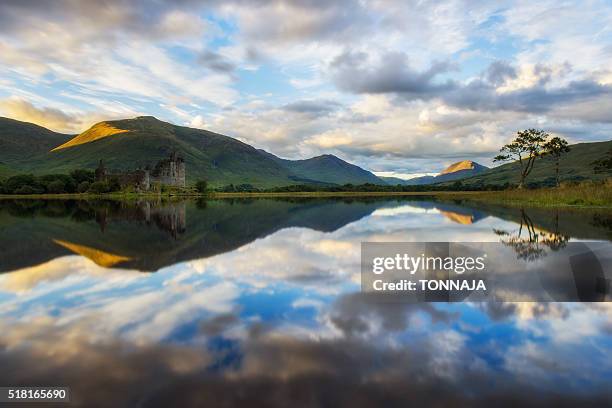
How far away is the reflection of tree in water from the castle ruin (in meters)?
145

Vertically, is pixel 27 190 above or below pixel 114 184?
below

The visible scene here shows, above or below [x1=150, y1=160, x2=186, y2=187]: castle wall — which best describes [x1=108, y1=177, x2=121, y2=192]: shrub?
below

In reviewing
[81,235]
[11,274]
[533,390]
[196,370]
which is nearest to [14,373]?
[196,370]

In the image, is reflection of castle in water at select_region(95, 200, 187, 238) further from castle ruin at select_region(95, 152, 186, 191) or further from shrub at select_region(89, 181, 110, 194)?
castle ruin at select_region(95, 152, 186, 191)

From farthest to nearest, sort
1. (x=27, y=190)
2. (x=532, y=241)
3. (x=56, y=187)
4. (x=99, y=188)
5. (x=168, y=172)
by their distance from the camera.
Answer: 1. (x=168, y=172)
2. (x=56, y=187)
3. (x=27, y=190)
4. (x=99, y=188)
5. (x=532, y=241)

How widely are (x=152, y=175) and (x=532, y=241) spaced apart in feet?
522

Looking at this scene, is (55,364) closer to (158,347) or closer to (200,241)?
(158,347)

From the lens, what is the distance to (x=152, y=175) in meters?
160

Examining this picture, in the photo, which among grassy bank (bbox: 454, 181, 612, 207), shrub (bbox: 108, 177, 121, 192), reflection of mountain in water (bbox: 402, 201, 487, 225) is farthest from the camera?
shrub (bbox: 108, 177, 121, 192)

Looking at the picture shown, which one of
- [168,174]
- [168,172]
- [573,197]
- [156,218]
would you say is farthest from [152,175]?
[573,197]

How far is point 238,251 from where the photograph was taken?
20812 mm

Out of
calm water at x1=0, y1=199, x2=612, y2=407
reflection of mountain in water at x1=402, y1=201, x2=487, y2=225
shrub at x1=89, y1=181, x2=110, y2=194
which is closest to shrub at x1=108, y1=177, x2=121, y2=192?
shrub at x1=89, y1=181, x2=110, y2=194

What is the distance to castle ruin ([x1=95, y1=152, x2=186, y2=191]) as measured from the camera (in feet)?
488

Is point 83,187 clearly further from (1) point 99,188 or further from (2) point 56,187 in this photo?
(1) point 99,188
